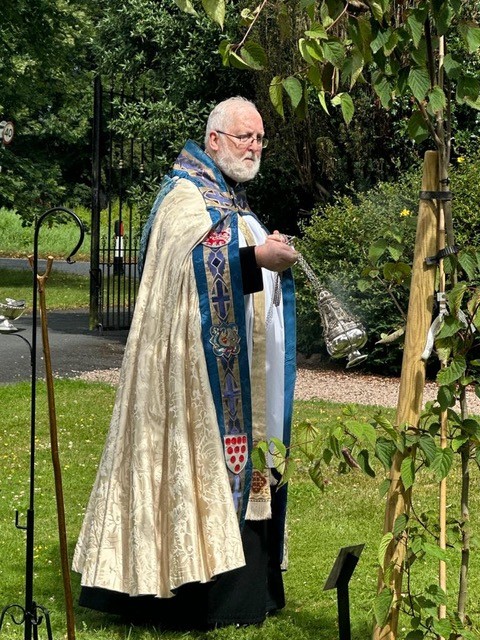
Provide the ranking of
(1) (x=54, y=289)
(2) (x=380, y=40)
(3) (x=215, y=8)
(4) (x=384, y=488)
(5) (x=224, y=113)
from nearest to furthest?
(3) (x=215, y=8) < (2) (x=380, y=40) < (4) (x=384, y=488) < (5) (x=224, y=113) < (1) (x=54, y=289)

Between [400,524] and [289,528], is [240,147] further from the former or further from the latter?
[289,528]

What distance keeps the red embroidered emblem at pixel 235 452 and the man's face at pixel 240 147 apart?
104cm

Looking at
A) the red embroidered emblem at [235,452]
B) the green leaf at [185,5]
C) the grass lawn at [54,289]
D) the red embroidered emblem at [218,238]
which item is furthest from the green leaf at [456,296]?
the grass lawn at [54,289]

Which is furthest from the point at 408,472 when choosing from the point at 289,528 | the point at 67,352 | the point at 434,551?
the point at 67,352

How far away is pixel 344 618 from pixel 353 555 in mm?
257

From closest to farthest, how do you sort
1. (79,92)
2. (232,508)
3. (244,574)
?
(232,508)
(244,574)
(79,92)

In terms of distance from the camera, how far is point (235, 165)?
488 centimetres

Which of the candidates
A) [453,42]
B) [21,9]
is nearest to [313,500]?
[453,42]

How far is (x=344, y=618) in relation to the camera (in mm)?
4004

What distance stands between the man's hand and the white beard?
1.73 feet

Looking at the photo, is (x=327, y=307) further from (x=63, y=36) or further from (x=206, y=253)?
(x=63, y=36)

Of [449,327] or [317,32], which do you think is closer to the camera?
[317,32]

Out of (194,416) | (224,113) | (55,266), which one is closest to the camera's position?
(194,416)

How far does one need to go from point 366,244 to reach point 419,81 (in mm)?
9413
